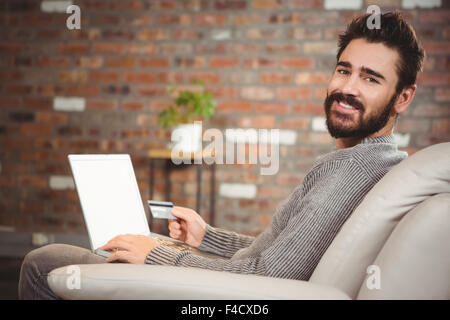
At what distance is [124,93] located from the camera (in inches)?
125

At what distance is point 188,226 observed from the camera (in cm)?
142

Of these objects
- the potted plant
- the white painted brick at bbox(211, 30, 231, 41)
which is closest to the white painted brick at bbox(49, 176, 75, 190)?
the potted plant

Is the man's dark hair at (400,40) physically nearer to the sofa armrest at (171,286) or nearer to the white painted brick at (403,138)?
the sofa armrest at (171,286)

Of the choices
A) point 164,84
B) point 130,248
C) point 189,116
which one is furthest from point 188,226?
point 164,84

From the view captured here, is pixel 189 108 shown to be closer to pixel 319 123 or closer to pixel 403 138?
pixel 319 123

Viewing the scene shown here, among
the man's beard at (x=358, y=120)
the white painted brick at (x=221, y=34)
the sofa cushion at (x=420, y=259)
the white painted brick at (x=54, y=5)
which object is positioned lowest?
the sofa cushion at (x=420, y=259)

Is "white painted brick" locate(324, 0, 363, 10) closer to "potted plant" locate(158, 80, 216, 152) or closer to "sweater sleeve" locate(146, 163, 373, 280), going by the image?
"potted plant" locate(158, 80, 216, 152)

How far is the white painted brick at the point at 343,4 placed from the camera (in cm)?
294

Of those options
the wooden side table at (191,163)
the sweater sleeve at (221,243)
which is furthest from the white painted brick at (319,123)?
the sweater sleeve at (221,243)

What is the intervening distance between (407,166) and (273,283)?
1.15 ft

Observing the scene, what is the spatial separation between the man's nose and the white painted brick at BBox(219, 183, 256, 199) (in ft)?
6.34

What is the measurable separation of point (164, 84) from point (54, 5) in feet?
3.13

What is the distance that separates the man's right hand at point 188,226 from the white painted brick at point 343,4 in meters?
2.07
